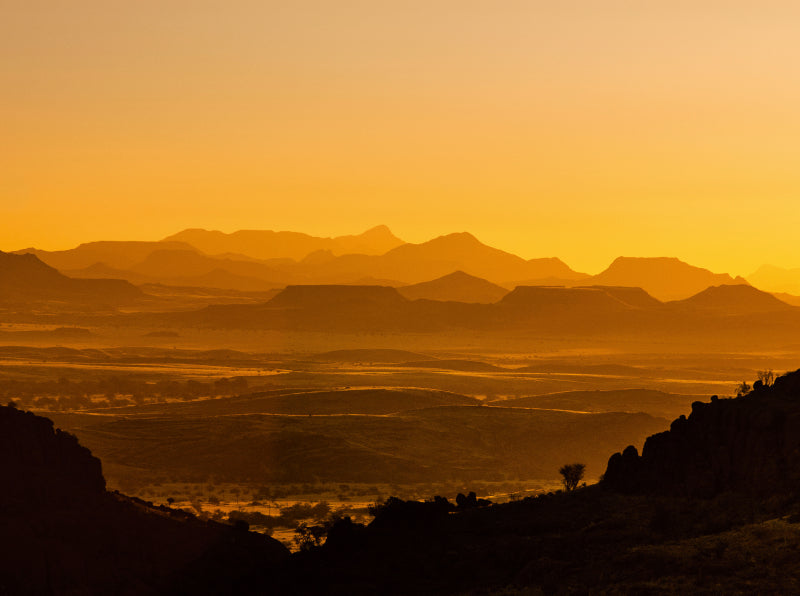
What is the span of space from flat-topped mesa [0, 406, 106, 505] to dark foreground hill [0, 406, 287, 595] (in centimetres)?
3

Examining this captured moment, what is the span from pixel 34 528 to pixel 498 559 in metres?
13.1

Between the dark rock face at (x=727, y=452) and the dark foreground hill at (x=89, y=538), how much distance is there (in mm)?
12050

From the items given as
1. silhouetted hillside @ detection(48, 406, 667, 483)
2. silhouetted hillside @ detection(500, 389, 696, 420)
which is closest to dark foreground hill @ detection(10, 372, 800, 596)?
silhouetted hillside @ detection(48, 406, 667, 483)

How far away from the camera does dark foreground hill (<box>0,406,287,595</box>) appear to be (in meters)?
35.9

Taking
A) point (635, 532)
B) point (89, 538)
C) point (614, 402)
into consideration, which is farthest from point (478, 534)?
point (614, 402)

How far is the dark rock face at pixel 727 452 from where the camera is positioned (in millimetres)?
37719

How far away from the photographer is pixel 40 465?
1593 inches


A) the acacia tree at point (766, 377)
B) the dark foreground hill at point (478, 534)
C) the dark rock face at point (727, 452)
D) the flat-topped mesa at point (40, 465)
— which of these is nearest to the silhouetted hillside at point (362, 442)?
the acacia tree at point (766, 377)

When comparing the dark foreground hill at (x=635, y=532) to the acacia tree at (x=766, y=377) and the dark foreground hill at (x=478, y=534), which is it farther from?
the acacia tree at (x=766, y=377)

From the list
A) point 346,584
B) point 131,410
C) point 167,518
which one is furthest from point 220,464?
point 346,584

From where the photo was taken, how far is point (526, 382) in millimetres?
171875

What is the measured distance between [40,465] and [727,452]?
21121 mm

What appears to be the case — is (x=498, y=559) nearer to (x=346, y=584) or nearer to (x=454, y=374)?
(x=346, y=584)

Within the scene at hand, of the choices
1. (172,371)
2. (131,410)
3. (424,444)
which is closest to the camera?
(424,444)
